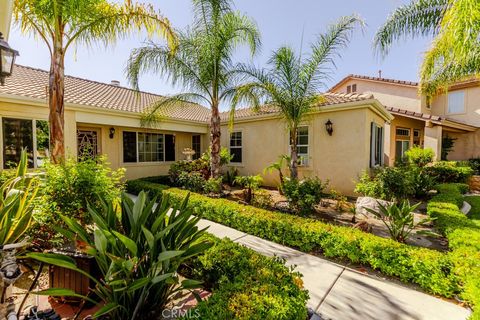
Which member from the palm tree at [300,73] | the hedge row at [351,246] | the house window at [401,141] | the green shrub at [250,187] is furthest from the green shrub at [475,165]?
the hedge row at [351,246]

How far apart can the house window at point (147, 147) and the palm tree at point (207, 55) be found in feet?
15.5

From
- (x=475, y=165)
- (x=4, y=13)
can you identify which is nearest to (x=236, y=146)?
(x=4, y=13)

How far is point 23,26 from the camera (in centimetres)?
608

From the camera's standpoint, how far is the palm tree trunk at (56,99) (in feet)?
19.5

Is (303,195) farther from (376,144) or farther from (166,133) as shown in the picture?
(166,133)

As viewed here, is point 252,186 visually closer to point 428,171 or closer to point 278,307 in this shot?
point 278,307

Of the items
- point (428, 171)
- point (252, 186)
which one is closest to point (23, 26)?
point (252, 186)

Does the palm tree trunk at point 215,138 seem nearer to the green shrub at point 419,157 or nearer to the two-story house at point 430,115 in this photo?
the green shrub at point 419,157

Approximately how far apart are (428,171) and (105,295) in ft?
50.4

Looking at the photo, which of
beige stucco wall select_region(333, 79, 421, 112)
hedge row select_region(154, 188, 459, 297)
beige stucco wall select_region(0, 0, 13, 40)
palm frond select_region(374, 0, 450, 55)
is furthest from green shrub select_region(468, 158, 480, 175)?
beige stucco wall select_region(0, 0, 13, 40)

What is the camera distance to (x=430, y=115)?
16.7 metres

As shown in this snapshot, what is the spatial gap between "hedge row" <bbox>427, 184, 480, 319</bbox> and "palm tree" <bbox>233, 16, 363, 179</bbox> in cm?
404

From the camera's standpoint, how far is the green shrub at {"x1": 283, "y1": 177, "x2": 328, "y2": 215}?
6.88 meters

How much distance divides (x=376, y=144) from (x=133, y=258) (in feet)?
38.0
